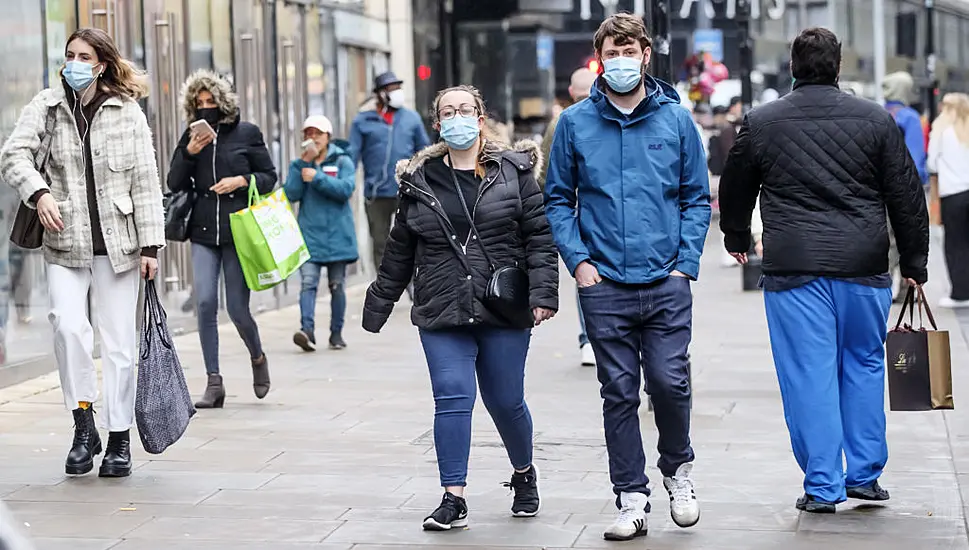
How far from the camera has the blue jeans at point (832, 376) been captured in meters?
6.85

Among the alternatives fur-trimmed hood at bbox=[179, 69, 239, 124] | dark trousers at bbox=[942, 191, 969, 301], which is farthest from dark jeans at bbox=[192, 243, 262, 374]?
dark trousers at bbox=[942, 191, 969, 301]

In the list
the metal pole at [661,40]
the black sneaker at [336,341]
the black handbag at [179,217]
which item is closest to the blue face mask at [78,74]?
the black handbag at [179,217]

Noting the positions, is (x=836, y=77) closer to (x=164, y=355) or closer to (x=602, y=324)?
(x=602, y=324)

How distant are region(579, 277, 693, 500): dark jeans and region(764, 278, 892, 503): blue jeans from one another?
60 centimetres

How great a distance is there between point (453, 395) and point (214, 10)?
9.27 m

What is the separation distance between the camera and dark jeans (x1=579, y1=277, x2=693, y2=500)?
6.45m

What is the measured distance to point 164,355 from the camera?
7.84m

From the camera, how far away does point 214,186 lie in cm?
986

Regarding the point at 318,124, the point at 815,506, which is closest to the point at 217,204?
the point at 318,124

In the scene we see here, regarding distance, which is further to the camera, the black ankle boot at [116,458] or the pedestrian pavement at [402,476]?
the black ankle boot at [116,458]

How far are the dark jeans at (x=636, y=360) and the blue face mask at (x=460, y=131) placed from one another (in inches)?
28.0

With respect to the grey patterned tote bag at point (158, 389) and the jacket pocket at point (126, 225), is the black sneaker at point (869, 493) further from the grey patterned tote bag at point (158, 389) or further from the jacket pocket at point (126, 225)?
the jacket pocket at point (126, 225)

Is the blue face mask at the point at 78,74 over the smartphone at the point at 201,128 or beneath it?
over

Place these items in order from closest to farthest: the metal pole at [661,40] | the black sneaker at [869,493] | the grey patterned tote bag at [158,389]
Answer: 1. the black sneaker at [869,493]
2. the grey patterned tote bag at [158,389]
3. the metal pole at [661,40]
